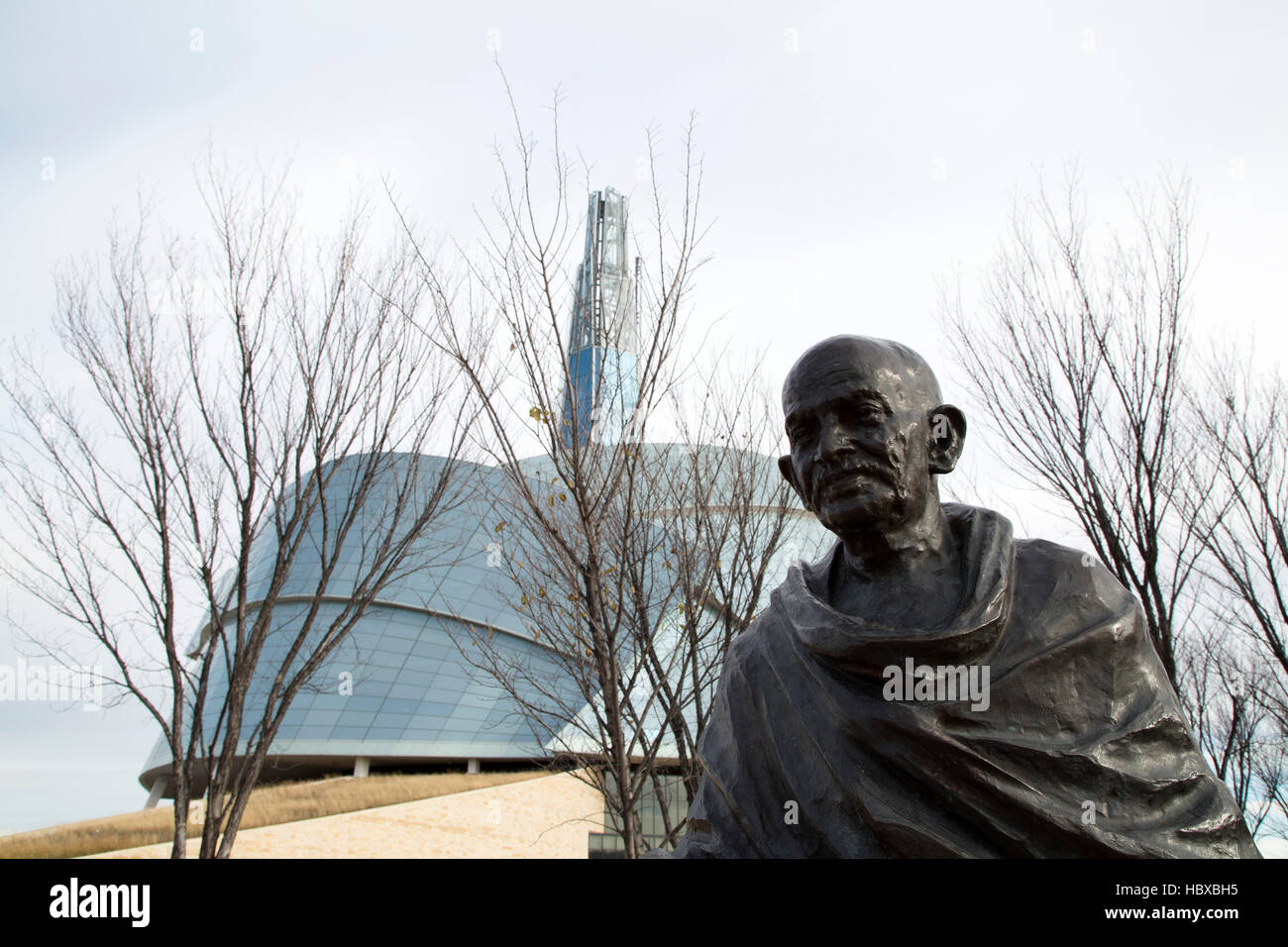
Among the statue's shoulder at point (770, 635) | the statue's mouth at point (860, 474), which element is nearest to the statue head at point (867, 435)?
the statue's mouth at point (860, 474)

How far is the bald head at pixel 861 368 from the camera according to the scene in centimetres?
209

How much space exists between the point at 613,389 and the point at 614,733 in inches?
105

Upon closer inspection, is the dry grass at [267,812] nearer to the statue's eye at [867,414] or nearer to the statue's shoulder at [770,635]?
the statue's shoulder at [770,635]

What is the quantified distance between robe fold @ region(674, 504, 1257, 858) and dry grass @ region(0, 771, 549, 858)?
17.1 meters

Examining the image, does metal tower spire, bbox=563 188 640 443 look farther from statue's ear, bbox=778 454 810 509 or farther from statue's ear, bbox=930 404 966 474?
statue's ear, bbox=930 404 966 474

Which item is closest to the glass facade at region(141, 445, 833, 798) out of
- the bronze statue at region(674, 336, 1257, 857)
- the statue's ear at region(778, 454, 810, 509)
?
the statue's ear at region(778, 454, 810, 509)

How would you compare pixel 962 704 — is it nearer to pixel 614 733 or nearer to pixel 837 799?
pixel 837 799

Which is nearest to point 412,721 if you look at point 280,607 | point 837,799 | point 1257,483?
point 280,607

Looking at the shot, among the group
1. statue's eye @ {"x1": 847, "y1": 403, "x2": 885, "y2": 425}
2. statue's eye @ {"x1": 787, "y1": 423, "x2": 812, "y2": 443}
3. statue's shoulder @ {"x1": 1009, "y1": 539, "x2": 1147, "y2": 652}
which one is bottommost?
statue's shoulder @ {"x1": 1009, "y1": 539, "x2": 1147, "y2": 652}

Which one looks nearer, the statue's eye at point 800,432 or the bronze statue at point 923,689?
the bronze statue at point 923,689

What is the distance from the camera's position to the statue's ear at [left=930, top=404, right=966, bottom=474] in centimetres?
217

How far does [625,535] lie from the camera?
6852 mm

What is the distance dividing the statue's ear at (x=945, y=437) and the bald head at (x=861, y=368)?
0.13 ft
